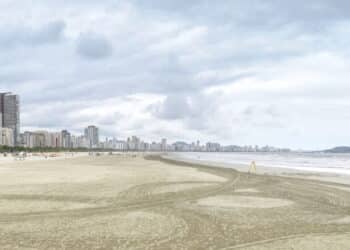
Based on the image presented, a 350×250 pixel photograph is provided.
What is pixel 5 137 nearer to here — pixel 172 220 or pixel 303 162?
pixel 303 162

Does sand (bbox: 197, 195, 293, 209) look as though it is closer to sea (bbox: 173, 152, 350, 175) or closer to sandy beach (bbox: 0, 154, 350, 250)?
sandy beach (bbox: 0, 154, 350, 250)

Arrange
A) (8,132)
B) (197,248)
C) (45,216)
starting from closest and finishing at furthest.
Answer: (197,248) < (45,216) < (8,132)

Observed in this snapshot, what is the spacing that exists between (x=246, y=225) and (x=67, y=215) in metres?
5.91

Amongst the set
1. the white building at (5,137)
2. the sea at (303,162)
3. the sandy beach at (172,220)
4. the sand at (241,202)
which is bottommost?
the sea at (303,162)

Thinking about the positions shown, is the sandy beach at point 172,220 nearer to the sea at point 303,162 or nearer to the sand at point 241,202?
the sand at point 241,202

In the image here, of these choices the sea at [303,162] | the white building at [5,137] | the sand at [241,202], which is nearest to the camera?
the sand at [241,202]

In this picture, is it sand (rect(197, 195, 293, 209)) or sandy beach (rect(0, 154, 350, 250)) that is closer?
sandy beach (rect(0, 154, 350, 250))

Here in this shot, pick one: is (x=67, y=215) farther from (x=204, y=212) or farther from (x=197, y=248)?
(x=197, y=248)

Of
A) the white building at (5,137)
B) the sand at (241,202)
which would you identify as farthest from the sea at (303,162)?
the white building at (5,137)

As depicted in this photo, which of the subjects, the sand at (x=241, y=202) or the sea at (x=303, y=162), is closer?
the sand at (x=241, y=202)

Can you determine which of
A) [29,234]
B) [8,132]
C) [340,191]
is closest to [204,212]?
[29,234]

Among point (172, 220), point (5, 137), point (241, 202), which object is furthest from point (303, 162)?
point (5, 137)

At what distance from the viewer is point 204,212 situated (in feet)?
43.6

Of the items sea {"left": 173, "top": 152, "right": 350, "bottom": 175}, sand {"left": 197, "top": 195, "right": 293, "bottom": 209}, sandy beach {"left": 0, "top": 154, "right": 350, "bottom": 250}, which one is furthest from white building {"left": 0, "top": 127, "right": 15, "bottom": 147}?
sand {"left": 197, "top": 195, "right": 293, "bottom": 209}
